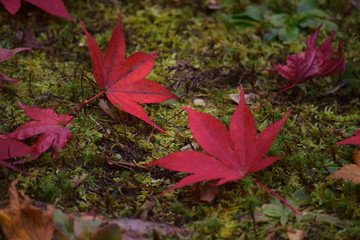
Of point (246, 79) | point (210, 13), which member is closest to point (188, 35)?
point (210, 13)

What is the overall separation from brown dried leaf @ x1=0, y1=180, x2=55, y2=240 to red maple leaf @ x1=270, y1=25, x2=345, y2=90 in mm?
1226

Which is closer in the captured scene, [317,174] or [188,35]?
[317,174]

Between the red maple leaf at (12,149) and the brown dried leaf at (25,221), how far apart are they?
0.22 metres

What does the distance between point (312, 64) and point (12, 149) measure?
4.37 feet

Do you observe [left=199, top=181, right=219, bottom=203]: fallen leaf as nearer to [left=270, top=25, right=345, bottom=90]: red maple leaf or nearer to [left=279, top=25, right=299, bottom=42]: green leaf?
[left=270, top=25, right=345, bottom=90]: red maple leaf

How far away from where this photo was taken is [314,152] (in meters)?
1.74

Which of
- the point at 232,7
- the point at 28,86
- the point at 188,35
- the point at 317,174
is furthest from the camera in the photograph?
the point at 232,7

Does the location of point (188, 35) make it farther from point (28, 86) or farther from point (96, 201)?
point (96, 201)

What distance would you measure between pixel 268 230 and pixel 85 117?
2.83 ft

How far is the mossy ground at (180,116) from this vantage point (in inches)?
56.5

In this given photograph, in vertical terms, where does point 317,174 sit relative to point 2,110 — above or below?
below

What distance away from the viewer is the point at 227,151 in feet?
4.71

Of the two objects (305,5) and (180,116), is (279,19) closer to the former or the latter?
(305,5)

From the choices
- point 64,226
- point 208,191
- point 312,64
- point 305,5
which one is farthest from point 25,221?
point 305,5
